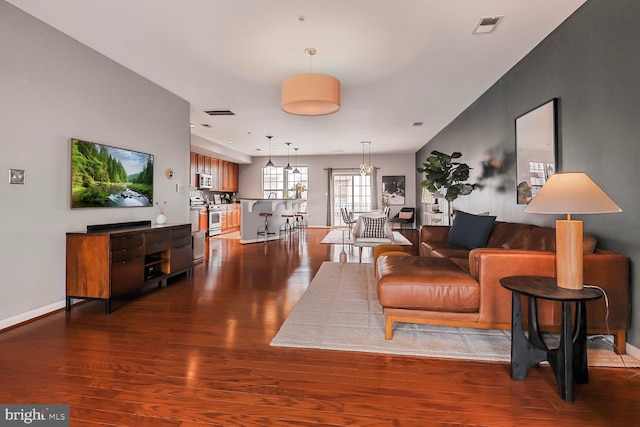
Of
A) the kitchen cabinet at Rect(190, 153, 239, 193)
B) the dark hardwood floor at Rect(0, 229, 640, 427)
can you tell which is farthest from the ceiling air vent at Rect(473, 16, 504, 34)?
the kitchen cabinet at Rect(190, 153, 239, 193)

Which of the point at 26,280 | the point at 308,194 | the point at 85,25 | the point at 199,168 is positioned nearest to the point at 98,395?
the point at 26,280

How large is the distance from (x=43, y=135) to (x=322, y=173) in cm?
946

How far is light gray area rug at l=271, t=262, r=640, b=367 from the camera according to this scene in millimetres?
2285

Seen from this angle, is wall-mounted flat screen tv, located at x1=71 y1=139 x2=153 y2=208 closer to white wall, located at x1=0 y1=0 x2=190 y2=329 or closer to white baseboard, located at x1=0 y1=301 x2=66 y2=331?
white wall, located at x1=0 y1=0 x2=190 y2=329

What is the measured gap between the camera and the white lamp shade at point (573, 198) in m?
1.83

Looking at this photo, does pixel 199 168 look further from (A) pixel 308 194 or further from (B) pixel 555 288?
(B) pixel 555 288

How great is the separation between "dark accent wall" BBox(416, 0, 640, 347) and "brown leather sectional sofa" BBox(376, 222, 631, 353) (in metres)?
0.14

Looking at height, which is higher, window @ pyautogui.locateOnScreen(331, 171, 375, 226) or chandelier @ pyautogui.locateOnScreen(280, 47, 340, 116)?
chandelier @ pyautogui.locateOnScreen(280, 47, 340, 116)

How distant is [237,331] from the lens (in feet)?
8.86

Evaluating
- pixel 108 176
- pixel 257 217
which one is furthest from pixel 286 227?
pixel 108 176

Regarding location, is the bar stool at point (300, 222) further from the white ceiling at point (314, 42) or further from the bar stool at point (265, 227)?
the white ceiling at point (314, 42)

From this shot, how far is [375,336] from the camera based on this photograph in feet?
8.41

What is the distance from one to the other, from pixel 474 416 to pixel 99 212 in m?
4.11

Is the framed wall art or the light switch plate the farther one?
the framed wall art
